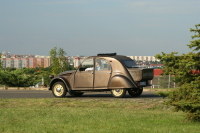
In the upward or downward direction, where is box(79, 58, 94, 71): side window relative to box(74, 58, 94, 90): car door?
upward

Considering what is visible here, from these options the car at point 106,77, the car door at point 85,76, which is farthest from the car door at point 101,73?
the car door at point 85,76

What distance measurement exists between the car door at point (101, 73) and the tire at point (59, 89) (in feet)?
4.47

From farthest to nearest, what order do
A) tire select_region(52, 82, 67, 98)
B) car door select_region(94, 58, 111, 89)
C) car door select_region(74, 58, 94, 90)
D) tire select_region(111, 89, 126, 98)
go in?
1. tire select_region(52, 82, 67, 98)
2. car door select_region(74, 58, 94, 90)
3. car door select_region(94, 58, 111, 89)
4. tire select_region(111, 89, 126, 98)

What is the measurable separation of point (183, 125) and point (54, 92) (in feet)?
32.8

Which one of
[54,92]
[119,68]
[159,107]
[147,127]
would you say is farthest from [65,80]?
[147,127]

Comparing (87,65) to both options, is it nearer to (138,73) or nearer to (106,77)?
(106,77)

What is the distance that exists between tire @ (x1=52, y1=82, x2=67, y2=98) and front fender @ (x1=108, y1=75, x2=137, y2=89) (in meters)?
2.00

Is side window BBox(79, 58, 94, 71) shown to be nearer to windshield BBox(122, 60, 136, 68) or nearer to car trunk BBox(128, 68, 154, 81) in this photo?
windshield BBox(122, 60, 136, 68)

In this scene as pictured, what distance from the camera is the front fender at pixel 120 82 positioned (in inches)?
705

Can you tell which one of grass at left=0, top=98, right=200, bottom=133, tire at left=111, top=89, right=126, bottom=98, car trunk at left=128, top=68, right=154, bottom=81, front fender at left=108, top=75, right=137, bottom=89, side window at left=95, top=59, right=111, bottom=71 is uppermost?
side window at left=95, top=59, right=111, bottom=71

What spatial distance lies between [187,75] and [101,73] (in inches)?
375

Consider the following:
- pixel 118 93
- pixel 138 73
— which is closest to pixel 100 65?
pixel 118 93

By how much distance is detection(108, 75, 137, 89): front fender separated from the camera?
17.9 m

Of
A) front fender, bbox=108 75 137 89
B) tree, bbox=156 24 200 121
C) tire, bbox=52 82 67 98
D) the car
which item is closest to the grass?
tree, bbox=156 24 200 121
